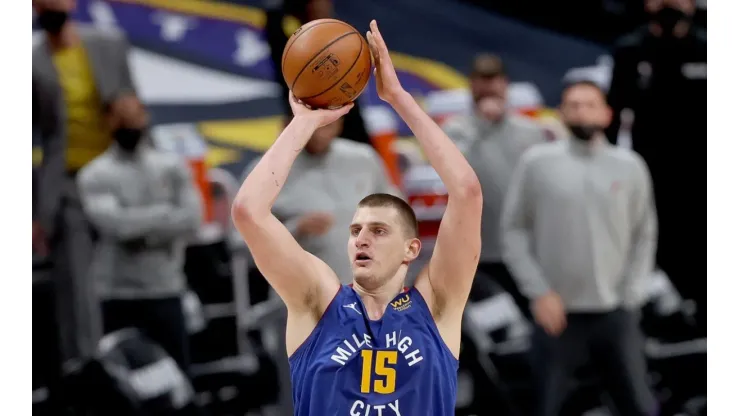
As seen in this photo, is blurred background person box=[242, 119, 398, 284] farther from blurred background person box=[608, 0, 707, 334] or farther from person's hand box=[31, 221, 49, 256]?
blurred background person box=[608, 0, 707, 334]

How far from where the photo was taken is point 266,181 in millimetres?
3029

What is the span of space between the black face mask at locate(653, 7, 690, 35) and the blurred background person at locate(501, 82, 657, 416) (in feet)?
3.56

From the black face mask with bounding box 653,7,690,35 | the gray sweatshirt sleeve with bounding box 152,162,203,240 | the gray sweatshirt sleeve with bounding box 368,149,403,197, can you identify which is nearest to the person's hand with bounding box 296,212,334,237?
the gray sweatshirt sleeve with bounding box 368,149,403,197

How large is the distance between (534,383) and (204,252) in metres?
2.10

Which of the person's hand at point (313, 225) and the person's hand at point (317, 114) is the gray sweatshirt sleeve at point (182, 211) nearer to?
the person's hand at point (313, 225)

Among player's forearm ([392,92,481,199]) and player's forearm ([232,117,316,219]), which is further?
player's forearm ([392,92,481,199])

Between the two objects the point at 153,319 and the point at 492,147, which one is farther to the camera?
the point at 492,147

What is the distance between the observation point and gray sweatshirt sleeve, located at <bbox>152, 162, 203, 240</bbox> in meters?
5.85

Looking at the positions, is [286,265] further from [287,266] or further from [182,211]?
[182,211]

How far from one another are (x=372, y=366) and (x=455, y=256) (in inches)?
16.8

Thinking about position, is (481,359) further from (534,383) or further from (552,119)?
(552,119)

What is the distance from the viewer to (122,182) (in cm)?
588

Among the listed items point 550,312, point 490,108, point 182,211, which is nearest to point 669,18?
point 490,108

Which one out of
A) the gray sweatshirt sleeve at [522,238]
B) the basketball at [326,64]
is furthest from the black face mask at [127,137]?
the basketball at [326,64]
